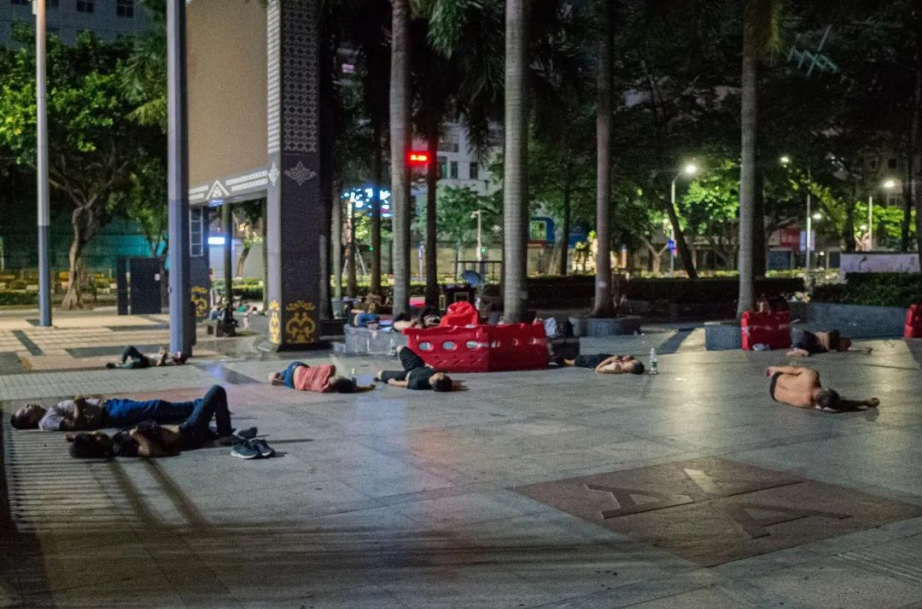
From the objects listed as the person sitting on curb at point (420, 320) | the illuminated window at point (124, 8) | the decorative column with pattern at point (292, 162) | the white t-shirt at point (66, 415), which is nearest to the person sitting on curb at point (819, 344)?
the person sitting on curb at point (420, 320)

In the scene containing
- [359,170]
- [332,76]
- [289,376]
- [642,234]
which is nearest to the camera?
[289,376]

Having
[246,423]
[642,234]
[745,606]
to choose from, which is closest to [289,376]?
[246,423]

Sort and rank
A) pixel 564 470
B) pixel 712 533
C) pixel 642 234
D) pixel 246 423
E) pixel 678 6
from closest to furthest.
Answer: pixel 712 533, pixel 564 470, pixel 246 423, pixel 678 6, pixel 642 234

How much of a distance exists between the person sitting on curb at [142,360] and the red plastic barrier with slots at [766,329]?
1102cm

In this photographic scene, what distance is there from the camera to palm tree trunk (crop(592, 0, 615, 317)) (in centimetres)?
2358

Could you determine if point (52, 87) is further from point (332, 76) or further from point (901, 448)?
point (901, 448)

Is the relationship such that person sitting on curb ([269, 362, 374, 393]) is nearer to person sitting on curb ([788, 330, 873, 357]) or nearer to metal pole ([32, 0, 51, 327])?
person sitting on curb ([788, 330, 873, 357])

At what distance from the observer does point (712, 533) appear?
6.66m

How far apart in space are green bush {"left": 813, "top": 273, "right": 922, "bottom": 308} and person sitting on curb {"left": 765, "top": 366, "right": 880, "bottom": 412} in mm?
14225

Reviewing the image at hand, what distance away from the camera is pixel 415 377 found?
13.6 metres

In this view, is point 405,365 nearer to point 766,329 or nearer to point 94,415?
point 94,415

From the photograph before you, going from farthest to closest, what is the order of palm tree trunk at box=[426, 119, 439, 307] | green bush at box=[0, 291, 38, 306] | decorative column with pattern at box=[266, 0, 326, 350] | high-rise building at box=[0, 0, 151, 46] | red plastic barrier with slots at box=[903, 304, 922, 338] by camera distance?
high-rise building at box=[0, 0, 151, 46] < green bush at box=[0, 291, 38, 306] < palm tree trunk at box=[426, 119, 439, 307] < red plastic barrier with slots at box=[903, 304, 922, 338] < decorative column with pattern at box=[266, 0, 326, 350]

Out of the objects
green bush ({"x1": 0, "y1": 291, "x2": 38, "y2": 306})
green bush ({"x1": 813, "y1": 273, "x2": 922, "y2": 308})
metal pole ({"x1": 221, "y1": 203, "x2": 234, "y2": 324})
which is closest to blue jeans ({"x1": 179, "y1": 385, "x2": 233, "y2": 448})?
metal pole ({"x1": 221, "y1": 203, "x2": 234, "y2": 324})

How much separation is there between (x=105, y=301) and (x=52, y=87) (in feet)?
37.5
